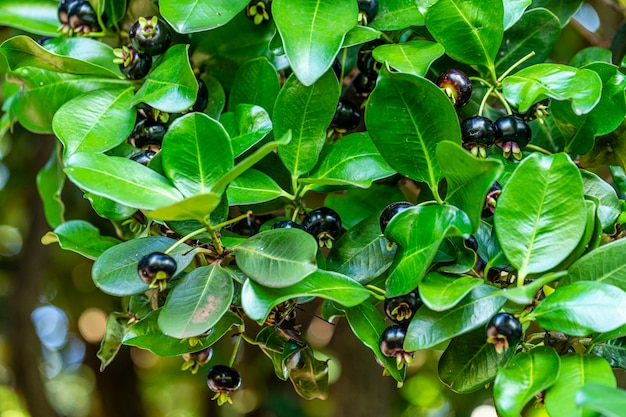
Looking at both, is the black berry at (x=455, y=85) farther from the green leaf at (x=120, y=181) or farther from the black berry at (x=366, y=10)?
A: the green leaf at (x=120, y=181)

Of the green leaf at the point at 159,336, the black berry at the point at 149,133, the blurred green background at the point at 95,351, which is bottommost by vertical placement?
the blurred green background at the point at 95,351

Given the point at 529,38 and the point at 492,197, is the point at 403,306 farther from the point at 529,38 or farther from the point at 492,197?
the point at 529,38

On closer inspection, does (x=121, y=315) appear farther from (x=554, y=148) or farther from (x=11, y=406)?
(x=11, y=406)

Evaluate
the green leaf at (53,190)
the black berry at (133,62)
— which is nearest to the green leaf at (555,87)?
the black berry at (133,62)

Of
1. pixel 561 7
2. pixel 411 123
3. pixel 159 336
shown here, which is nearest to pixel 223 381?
pixel 159 336

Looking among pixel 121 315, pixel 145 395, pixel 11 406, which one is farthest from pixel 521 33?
pixel 11 406

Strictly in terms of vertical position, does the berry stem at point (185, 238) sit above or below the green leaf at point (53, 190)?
above
